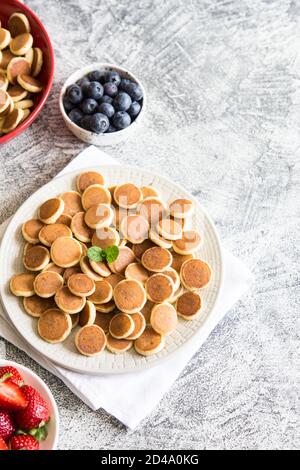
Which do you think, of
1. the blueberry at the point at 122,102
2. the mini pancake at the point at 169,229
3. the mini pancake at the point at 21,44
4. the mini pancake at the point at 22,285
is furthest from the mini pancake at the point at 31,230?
the mini pancake at the point at 21,44

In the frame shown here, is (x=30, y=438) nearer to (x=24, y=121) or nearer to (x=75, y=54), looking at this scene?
(x=24, y=121)

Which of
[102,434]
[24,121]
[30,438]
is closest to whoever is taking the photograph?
[30,438]

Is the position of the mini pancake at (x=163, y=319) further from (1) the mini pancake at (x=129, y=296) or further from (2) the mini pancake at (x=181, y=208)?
(2) the mini pancake at (x=181, y=208)

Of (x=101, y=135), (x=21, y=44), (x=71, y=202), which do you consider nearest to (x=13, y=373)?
(x=71, y=202)

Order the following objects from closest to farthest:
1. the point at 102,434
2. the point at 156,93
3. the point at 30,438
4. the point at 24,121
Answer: the point at 30,438 → the point at 102,434 → the point at 24,121 → the point at 156,93

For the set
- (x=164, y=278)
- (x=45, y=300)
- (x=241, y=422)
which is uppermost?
(x=45, y=300)
